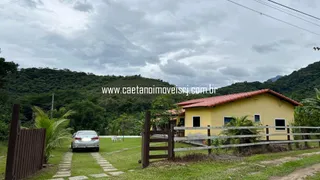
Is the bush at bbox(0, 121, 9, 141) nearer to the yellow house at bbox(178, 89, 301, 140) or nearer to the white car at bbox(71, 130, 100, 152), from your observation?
the white car at bbox(71, 130, 100, 152)

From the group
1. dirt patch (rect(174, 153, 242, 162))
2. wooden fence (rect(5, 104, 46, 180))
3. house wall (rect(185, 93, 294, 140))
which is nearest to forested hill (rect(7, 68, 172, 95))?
house wall (rect(185, 93, 294, 140))

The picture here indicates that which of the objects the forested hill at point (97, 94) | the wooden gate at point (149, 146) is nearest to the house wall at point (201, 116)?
the forested hill at point (97, 94)

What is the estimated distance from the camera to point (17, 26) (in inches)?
680

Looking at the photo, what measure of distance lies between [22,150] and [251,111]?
15200 mm

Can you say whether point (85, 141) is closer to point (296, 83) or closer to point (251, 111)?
point (251, 111)

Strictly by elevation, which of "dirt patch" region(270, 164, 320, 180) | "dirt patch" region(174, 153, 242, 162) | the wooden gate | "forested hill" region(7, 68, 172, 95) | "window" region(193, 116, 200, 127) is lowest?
"dirt patch" region(270, 164, 320, 180)

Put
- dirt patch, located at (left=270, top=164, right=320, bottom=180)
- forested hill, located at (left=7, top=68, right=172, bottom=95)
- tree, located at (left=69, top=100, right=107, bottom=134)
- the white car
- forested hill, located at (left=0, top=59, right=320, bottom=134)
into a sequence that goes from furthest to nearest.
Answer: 1. forested hill, located at (left=7, top=68, right=172, bottom=95)
2. tree, located at (left=69, top=100, right=107, bottom=134)
3. forested hill, located at (left=0, top=59, right=320, bottom=134)
4. the white car
5. dirt patch, located at (left=270, top=164, right=320, bottom=180)

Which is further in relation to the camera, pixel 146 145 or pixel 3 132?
pixel 3 132

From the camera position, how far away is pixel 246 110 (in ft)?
58.9

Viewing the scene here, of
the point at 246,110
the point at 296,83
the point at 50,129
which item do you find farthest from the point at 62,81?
the point at 50,129

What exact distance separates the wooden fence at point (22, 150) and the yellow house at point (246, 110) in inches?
431

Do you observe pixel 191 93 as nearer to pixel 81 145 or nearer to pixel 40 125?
pixel 81 145

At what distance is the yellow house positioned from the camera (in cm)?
1709

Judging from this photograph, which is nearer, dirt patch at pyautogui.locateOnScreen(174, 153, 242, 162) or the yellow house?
dirt patch at pyautogui.locateOnScreen(174, 153, 242, 162)
